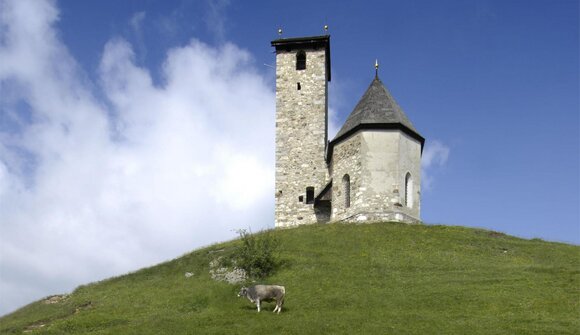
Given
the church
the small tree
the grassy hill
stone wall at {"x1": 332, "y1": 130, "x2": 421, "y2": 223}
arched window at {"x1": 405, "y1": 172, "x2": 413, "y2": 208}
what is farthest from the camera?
arched window at {"x1": 405, "y1": 172, "x2": 413, "y2": 208}

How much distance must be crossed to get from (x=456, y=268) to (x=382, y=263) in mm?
3611

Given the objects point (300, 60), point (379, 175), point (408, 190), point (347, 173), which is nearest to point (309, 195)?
point (347, 173)

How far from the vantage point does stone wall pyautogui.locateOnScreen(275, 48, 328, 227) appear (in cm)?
4969

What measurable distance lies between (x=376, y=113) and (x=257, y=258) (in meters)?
16.4

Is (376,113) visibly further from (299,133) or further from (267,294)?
(267,294)

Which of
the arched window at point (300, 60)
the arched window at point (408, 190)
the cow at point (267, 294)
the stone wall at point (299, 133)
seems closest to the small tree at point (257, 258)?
the cow at point (267, 294)

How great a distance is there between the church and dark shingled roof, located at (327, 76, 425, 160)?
7 centimetres

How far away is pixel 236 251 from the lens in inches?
1435

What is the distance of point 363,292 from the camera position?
91.2 ft

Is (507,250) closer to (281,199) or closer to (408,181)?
(408,181)

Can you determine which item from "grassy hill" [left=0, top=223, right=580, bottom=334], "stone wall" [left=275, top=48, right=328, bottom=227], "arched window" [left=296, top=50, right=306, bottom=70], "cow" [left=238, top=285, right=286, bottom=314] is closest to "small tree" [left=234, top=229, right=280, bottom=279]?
"grassy hill" [left=0, top=223, right=580, bottom=334]

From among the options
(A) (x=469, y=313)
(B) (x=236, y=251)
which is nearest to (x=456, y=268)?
(A) (x=469, y=313)

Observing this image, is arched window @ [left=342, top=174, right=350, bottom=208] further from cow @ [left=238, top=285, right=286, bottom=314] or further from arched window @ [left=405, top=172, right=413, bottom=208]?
cow @ [left=238, top=285, right=286, bottom=314]

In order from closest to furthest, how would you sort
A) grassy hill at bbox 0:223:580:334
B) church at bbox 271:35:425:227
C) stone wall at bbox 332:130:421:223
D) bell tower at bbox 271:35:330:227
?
1. grassy hill at bbox 0:223:580:334
2. stone wall at bbox 332:130:421:223
3. church at bbox 271:35:425:227
4. bell tower at bbox 271:35:330:227
